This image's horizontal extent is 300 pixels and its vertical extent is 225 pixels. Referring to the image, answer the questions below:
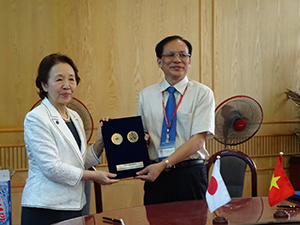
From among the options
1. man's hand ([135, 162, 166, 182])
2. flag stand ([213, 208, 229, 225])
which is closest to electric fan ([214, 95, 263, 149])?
man's hand ([135, 162, 166, 182])

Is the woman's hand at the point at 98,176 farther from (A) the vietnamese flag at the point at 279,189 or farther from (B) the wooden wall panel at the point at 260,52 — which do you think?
(B) the wooden wall panel at the point at 260,52

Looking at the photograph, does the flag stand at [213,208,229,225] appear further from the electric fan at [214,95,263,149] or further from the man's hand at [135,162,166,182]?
the electric fan at [214,95,263,149]

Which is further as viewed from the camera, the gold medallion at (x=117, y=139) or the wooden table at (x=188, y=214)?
the gold medallion at (x=117, y=139)

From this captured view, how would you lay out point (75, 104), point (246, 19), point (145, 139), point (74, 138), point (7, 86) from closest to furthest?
point (74, 138) < point (145, 139) < point (75, 104) < point (7, 86) < point (246, 19)

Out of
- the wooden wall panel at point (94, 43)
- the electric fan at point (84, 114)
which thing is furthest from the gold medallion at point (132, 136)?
the wooden wall panel at point (94, 43)

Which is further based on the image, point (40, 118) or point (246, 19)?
point (246, 19)

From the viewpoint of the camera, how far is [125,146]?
7.98 ft

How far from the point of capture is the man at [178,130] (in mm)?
2584

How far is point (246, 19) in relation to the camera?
→ 480 centimetres

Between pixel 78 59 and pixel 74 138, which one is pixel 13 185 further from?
pixel 74 138

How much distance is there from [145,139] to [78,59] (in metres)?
1.94

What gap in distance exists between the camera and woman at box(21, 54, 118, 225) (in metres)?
2.10

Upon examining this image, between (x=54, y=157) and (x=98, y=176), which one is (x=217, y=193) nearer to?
(x=98, y=176)

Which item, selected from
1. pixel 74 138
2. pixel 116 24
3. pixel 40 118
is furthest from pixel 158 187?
pixel 116 24
